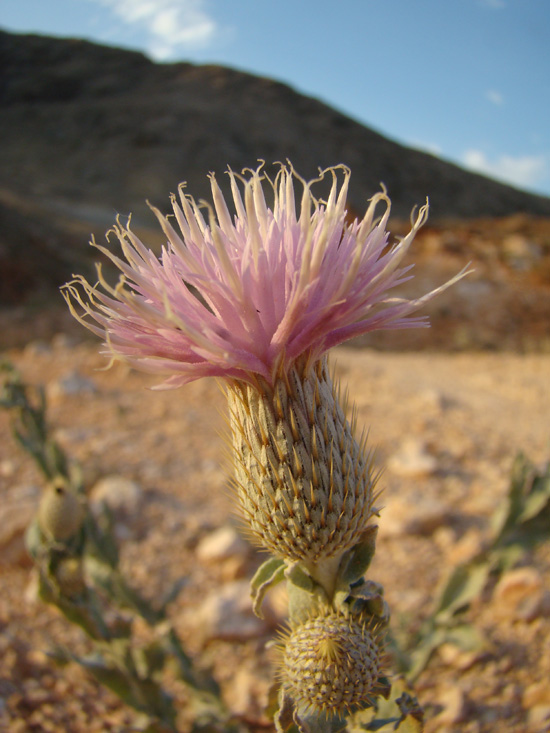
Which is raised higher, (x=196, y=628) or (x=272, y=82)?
(x=272, y=82)

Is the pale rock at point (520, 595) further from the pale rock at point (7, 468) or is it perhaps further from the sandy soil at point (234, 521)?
the pale rock at point (7, 468)

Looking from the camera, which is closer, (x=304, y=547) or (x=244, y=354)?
(x=244, y=354)

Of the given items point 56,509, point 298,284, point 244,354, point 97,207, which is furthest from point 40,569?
point 97,207

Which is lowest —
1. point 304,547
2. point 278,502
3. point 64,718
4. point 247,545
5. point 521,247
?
point 64,718

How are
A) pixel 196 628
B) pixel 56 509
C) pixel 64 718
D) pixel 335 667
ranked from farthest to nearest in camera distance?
pixel 196 628 < pixel 64 718 < pixel 56 509 < pixel 335 667

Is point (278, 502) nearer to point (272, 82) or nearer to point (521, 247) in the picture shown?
point (521, 247)

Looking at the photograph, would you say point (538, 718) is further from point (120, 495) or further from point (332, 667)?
point (120, 495)

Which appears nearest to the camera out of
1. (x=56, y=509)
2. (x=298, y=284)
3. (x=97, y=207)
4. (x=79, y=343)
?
(x=298, y=284)
